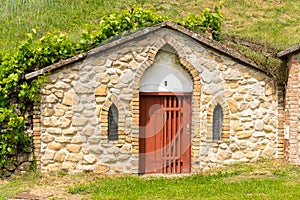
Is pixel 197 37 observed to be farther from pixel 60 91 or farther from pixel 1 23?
pixel 1 23

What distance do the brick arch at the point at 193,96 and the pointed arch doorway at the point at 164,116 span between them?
7.4 inches

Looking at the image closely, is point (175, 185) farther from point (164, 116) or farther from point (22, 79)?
point (22, 79)

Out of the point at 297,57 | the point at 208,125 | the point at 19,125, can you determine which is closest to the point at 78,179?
the point at 19,125

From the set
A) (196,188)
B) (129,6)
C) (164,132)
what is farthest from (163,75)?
(129,6)

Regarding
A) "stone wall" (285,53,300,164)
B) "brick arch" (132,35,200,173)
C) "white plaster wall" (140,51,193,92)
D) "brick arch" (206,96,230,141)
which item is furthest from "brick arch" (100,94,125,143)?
"stone wall" (285,53,300,164)

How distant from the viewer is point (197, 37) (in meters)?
11.6

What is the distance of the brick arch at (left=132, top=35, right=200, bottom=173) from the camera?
38.2 ft

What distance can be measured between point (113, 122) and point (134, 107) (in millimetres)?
649

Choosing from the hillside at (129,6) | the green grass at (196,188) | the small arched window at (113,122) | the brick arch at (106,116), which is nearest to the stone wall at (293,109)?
the green grass at (196,188)

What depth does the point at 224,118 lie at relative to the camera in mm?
11984

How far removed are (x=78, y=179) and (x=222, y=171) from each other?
11.6ft

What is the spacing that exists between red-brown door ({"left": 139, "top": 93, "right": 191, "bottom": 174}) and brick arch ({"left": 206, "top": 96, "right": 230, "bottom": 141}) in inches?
21.0

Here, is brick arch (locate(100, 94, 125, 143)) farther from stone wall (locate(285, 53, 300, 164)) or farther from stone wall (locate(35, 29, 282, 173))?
stone wall (locate(285, 53, 300, 164))

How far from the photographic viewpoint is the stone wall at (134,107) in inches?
452
